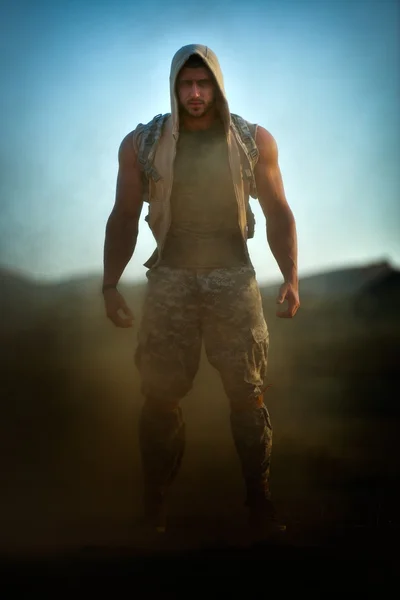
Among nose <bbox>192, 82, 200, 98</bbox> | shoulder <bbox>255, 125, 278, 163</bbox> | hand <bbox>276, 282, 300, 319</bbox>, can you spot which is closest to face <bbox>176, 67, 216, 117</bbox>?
nose <bbox>192, 82, 200, 98</bbox>

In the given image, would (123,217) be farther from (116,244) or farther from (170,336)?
(170,336)

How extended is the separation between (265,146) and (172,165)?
362 millimetres

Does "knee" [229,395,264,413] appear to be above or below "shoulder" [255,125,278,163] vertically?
below

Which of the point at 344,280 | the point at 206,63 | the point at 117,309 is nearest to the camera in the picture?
the point at 206,63

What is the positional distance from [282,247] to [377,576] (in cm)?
120

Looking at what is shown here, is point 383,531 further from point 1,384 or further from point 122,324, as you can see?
point 1,384

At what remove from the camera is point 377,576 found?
2920 millimetres

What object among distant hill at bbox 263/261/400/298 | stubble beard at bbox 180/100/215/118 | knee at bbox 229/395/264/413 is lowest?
knee at bbox 229/395/264/413

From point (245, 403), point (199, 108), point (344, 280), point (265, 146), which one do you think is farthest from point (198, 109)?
point (344, 280)

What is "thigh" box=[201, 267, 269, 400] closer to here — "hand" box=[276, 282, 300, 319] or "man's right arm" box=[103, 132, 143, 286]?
"hand" box=[276, 282, 300, 319]

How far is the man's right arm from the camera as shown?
131 inches

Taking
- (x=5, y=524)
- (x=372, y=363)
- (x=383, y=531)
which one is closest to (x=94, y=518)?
(x=5, y=524)

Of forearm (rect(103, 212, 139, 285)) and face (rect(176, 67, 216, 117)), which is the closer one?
face (rect(176, 67, 216, 117))

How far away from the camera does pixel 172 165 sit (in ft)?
10.7
